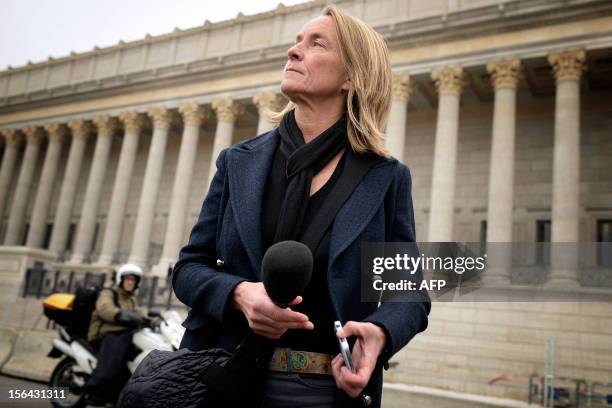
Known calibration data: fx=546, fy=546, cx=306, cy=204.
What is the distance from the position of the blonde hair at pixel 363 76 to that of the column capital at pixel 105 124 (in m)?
36.7

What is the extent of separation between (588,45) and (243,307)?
2390cm

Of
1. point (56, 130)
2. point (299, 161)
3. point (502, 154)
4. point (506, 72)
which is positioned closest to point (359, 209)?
point (299, 161)

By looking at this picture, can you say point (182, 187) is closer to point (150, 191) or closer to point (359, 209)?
point (150, 191)

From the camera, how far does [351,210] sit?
1950 mm

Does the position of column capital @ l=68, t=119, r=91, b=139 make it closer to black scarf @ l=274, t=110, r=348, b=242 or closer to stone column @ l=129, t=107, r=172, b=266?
stone column @ l=129, t=107, r=172, b=266

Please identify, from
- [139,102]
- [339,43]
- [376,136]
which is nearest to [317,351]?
[376,136]

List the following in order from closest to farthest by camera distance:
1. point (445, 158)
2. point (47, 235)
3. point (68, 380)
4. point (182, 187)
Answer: point (68, 380), point (445, 158), point (182, 187), point (47, 235)

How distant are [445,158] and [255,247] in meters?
22.9

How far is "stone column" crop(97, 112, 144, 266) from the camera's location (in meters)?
33.5

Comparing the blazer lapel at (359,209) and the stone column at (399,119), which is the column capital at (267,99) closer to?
the stone column at (399,119)

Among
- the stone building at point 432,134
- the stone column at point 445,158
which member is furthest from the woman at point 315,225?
the stone column at point 445,158

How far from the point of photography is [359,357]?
166 cm

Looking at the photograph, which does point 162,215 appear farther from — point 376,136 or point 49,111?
point 376,136

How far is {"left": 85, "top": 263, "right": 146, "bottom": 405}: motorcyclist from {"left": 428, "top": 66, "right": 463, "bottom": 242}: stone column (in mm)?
15718
